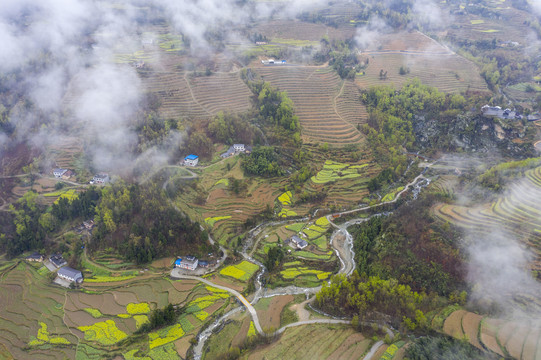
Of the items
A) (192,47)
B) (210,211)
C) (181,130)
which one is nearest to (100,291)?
(210,211)

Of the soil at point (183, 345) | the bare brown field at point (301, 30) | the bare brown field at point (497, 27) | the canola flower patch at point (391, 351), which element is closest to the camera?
the canola flower patch at point (391, 351)

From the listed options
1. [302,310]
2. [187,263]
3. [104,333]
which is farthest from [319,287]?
[104,333]

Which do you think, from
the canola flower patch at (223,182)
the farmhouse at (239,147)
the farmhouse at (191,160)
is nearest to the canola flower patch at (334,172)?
the farmhouse at (239,147)

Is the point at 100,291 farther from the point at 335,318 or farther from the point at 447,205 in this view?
the point at 447,205

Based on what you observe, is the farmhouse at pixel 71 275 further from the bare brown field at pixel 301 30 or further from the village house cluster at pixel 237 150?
the bare brown field at pixel 301 30

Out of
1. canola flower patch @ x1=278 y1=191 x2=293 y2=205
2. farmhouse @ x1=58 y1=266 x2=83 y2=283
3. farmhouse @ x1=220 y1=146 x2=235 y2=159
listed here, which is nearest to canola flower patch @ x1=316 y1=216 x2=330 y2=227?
canola flower patch @ x1=278 y1=191 x2=293 y2=205

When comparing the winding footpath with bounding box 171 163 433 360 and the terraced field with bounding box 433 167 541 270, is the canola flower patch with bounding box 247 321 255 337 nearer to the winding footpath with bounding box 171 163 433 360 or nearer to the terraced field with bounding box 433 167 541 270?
the winding footpath with bounding box 171 163 433 360

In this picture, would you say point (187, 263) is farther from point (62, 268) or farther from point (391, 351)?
point (391, 351)
